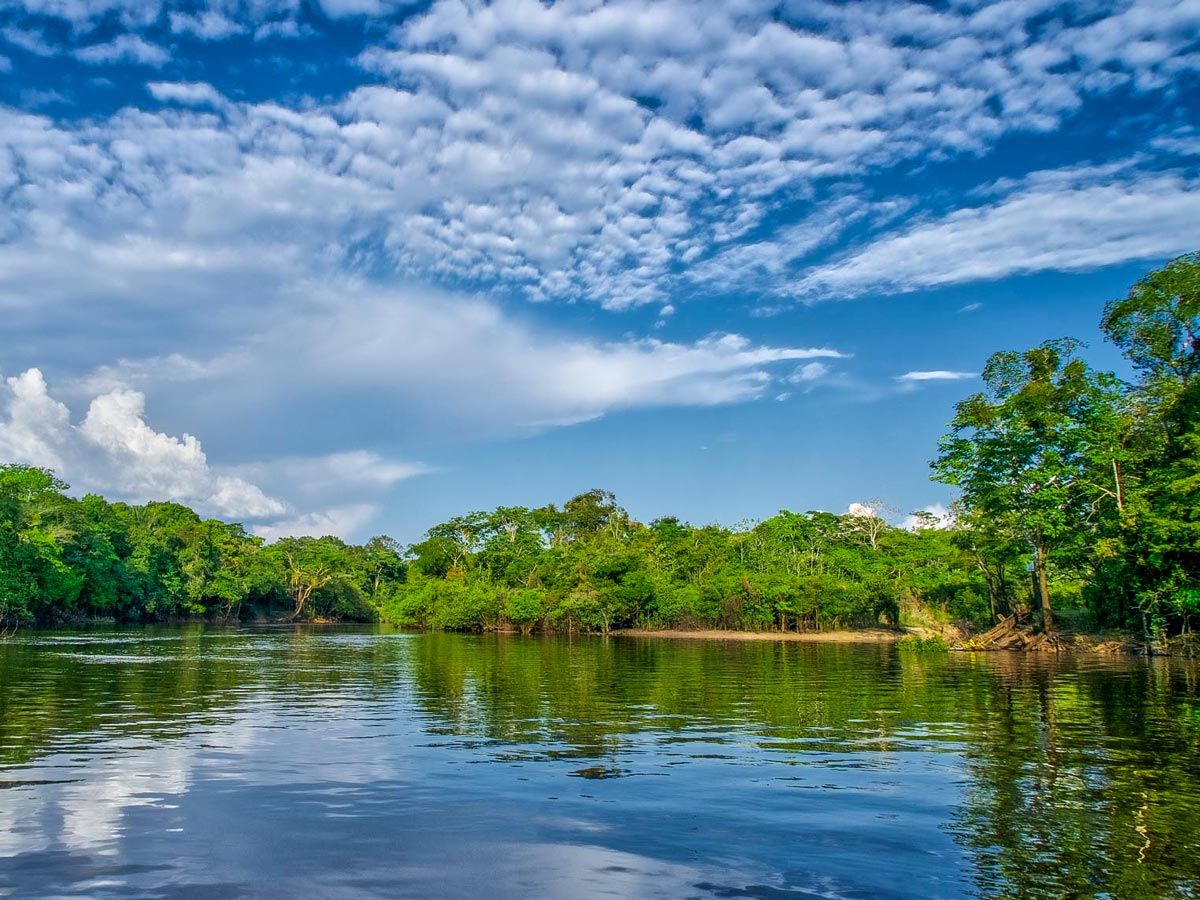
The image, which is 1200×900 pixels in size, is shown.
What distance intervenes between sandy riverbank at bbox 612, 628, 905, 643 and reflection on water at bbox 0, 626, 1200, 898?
46.1 m

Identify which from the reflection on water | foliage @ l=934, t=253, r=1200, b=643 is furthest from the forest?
the reflection on water

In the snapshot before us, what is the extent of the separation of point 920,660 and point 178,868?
36839mm

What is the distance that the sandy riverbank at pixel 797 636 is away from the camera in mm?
67062

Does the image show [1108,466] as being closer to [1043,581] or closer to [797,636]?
[1043,581]

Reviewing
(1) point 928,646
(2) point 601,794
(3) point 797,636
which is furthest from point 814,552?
(2) point 601,794

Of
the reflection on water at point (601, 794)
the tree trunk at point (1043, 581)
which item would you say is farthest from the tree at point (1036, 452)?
the reflection on water at point (601, 794)

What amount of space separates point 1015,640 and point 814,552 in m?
39.9

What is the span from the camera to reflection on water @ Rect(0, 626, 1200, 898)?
23.2ft

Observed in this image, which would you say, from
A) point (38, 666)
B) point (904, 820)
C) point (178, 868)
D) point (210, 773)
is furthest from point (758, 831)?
point (38, 666)

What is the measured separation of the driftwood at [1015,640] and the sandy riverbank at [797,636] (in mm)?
19208

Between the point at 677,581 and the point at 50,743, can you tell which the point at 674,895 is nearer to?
the point at 50,743

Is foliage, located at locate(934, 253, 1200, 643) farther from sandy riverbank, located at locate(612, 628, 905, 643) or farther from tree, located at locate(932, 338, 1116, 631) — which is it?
sandy riverbank, located at locate(612, 628, 905, 643)

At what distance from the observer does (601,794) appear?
10273 mm

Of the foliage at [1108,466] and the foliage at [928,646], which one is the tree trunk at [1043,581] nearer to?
the foliage at [1108,466]
